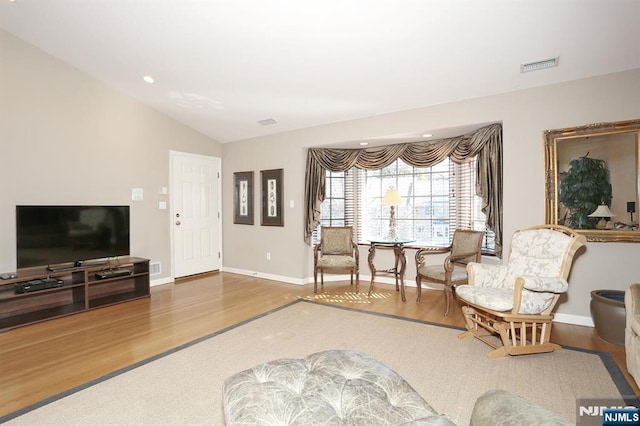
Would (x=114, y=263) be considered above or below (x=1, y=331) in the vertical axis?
above

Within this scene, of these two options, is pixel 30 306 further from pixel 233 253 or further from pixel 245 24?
pixel 245 24

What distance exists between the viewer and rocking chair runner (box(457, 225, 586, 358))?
271 cm

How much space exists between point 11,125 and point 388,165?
15.6 feet

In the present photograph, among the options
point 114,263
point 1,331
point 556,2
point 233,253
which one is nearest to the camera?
point 556,2

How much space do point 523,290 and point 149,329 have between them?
11.5 ft

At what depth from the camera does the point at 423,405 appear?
145 cm

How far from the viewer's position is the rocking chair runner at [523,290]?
271 centimetres

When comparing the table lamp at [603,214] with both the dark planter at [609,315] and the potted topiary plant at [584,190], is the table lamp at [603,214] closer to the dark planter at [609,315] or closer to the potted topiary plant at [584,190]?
the potted topiary plant at [584,190]

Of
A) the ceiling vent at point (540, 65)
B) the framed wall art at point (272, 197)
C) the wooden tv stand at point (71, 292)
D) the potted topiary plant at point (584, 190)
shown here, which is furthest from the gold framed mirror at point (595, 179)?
the wooden tv stand at point (71, 292)

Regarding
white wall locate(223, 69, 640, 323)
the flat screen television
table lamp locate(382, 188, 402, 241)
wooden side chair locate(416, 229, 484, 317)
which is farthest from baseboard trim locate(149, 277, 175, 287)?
wooden side chair locate(416, 229, 484, 317)

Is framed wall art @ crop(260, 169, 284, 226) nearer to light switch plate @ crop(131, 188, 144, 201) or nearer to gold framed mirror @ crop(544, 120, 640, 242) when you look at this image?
light switch plate @ crop(131, 188, 144, 201)

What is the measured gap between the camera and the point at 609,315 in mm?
2975

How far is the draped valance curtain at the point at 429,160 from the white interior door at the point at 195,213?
1958mm

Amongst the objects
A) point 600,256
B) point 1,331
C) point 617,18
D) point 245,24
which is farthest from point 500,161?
point 1,331
